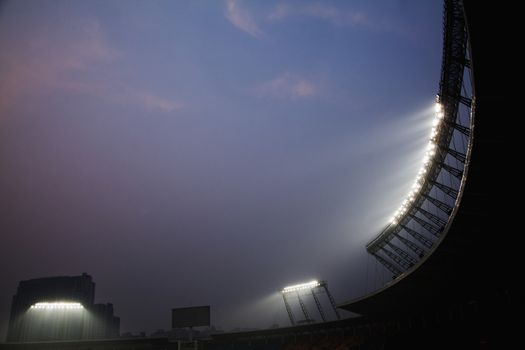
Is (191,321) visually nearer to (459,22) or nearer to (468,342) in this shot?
(468,342)

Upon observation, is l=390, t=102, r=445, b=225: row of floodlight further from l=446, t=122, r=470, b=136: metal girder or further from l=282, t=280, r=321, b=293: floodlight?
l=282, t=280, r=321, b=293: floodlight

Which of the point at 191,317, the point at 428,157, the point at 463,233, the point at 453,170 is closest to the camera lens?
the point at 463,233

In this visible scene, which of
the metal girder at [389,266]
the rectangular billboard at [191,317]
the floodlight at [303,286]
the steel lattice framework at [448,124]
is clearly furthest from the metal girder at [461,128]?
the rectangular billboard at [191,317]

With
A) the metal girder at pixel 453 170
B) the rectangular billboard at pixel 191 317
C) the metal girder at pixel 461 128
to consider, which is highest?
the metal girder at pixel 461 128

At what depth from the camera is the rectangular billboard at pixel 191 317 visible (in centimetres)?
4906

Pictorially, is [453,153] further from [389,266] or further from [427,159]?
[389,266]

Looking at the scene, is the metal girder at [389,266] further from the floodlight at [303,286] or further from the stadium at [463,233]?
the floodlight at [303,286]

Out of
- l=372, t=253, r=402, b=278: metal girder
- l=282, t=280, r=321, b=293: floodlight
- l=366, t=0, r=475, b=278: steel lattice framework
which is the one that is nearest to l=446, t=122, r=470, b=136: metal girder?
l=366, t=0, r=475, b=278: steel lattice framework

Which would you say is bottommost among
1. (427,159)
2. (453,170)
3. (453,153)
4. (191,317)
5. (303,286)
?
(191,317)

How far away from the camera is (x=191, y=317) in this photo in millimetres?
49469

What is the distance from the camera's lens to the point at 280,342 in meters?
53.5

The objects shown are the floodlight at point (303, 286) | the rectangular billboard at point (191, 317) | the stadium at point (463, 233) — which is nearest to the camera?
the stadium at point (463, 233)

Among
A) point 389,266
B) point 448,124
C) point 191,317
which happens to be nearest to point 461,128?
point 448,124

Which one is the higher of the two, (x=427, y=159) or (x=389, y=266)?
(x=427, y=159)
